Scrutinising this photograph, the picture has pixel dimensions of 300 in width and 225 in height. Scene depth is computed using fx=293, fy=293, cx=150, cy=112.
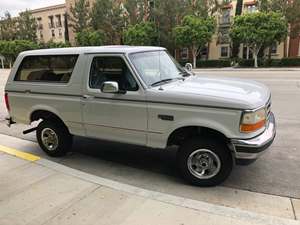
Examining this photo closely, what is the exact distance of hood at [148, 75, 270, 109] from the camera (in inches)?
144

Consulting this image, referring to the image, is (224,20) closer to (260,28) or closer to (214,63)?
(214,63)

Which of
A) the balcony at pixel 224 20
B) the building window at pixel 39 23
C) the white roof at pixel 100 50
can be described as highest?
the building window at pixel 39 23

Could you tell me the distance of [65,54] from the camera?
16.5 ft

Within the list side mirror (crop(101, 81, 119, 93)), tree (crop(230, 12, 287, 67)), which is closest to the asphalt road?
side mirror (crop(101, 81, 119, 93))

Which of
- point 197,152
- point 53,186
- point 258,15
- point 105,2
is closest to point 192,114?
point 197,152

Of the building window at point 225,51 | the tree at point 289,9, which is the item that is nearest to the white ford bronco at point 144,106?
the tree at point 289,9

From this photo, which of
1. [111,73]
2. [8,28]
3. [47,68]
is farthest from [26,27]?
[111,73]

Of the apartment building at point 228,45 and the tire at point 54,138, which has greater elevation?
the apartment building at point 228,45

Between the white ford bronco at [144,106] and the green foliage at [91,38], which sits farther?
the green foliage at [91,38]

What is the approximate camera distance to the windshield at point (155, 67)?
14.4 feet

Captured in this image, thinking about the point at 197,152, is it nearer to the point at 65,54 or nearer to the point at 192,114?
the point at 192,114

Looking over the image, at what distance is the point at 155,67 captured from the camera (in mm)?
4695

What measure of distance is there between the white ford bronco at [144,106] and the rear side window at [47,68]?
0.06 feet

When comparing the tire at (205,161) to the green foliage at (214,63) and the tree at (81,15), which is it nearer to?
the green foliage at (214,63)
